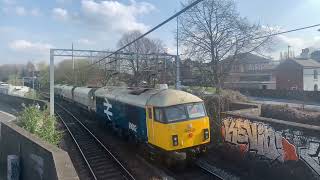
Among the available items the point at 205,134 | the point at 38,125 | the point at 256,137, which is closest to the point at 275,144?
the point at 256,137

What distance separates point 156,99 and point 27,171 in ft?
19.8

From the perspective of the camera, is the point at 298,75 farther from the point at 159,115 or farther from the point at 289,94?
the point at 159,115

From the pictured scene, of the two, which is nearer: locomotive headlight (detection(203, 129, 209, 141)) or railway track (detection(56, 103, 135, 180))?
railway track (detection(56, 103, 135, 180))

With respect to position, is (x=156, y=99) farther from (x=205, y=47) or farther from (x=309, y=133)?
(x=205, y=47)

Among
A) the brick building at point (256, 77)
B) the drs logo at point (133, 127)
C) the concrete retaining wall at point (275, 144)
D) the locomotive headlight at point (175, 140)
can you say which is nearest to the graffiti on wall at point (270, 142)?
the concrete retaining wall at point (275, 144)

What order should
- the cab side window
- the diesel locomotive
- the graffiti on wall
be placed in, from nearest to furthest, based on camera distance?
the graffiti on wall → the diesel locomotive → the cab side window

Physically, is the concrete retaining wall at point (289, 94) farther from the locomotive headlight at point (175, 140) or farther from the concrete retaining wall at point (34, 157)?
the concrete retaining wall at point (34, 157)

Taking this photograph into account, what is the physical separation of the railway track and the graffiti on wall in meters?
5.27

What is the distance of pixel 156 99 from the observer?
14.0 meters

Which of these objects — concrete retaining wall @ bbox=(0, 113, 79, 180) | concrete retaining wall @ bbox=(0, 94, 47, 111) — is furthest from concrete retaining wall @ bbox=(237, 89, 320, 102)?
concrete retaining wall @ bbox=(0, 113, 79, 180)

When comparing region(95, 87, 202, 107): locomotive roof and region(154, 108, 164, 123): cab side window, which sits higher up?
region(95, 87, 202, 107): locomotive roof

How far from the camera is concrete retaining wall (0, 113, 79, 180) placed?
9.52 metres

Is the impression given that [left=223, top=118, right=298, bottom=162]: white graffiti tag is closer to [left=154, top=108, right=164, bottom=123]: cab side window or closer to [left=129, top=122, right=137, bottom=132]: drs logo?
[left=154, top=108, right=164, bottom=123]: cab side window

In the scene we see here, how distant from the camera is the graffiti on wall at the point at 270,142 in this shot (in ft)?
37.1
